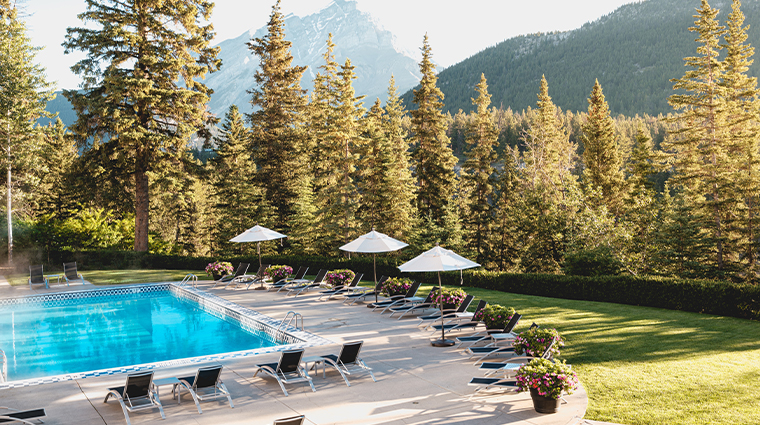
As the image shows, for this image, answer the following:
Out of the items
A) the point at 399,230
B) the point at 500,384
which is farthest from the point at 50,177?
the point at 500,384

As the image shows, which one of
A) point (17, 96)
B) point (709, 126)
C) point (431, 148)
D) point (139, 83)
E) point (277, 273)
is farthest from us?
point (431, 148)

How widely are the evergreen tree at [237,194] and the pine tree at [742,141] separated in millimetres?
25517

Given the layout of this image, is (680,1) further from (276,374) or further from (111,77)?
(276,374)

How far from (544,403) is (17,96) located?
31.5 m

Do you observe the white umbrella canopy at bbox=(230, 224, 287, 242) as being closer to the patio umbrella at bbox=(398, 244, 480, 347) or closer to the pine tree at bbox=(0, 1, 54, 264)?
the patio umbrella at bbox=(398, 244, 480, 347)

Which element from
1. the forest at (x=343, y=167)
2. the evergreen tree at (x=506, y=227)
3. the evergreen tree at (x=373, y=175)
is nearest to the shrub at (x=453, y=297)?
the forest at (x=343, y=167)

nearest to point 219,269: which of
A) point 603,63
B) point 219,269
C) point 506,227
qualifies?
point 219,269

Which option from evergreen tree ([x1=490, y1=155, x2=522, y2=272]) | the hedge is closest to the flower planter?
the hedge

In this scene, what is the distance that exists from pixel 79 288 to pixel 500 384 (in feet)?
60.1

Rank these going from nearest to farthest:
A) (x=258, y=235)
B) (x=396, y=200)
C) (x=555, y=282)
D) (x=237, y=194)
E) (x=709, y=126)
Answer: (x=555, y=282) → (x=258, y=235) → (x=709, y=126) → (x=396, y=200) → (x=237, y=194)

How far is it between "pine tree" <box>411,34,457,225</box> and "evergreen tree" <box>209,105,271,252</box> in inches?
417

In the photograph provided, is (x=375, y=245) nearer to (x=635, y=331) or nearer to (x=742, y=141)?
(x=635, y=331)

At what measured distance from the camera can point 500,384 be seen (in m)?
7.78

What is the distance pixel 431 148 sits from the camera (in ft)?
110
